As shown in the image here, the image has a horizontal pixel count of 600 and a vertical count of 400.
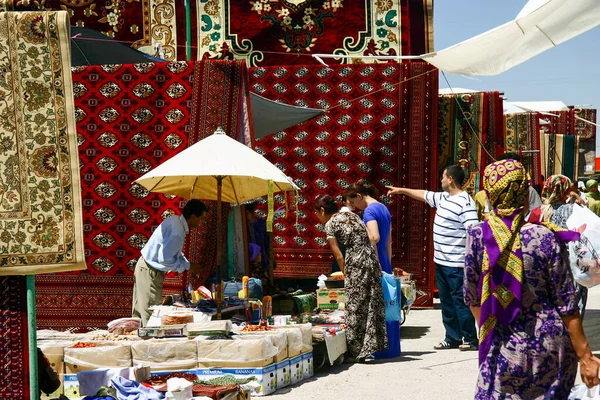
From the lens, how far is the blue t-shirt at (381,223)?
8234 mm

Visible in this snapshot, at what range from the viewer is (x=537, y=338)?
12.1ft

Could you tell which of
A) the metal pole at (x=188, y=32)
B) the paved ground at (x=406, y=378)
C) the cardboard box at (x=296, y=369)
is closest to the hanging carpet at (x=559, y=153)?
the metal pole at (x=188, y=32)

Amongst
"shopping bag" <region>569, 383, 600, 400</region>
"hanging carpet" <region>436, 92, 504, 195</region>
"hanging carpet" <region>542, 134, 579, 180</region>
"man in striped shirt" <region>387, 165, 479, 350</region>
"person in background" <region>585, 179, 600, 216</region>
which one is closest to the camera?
"shopping bag" <region>569, 383, 600, 400</region>

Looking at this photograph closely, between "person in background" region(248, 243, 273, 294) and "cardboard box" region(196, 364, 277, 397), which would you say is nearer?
"cardboard box" region(196, 364, 277, 397)

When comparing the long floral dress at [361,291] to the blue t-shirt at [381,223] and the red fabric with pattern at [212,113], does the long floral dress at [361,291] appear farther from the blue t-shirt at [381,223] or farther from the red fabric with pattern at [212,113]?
the red fabric with pattern at [212,113]

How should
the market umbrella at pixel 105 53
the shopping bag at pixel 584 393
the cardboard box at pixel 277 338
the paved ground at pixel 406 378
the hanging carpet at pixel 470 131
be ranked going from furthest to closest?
the hanging carpet at pixel 470 131 < the market umbrella at pixel 105 53 < the cardboard box at pixel 277 338 < the paved ground at pixel 406 378 < the shopping bag at pixel 584 393

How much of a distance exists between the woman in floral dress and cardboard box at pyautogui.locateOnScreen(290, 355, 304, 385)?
0.87 m

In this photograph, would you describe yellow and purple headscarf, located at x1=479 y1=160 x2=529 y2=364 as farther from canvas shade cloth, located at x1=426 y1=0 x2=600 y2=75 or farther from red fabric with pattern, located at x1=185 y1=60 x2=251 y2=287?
red fabric with pattern, located at x1=185 y1=60 x2=251 y2=287

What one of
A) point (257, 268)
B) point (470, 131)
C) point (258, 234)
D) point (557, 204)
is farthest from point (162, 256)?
point (470, 131)

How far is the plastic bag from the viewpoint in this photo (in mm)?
8219

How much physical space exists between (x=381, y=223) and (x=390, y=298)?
682 millimetres

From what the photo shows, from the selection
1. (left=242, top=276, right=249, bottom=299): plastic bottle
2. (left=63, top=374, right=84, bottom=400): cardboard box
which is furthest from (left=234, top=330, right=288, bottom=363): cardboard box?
(left=63, top=374, right=84, bottom=400): cardboard box

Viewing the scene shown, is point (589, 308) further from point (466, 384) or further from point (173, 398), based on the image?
point (173, 398)

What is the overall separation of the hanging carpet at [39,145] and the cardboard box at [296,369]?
105 inches
